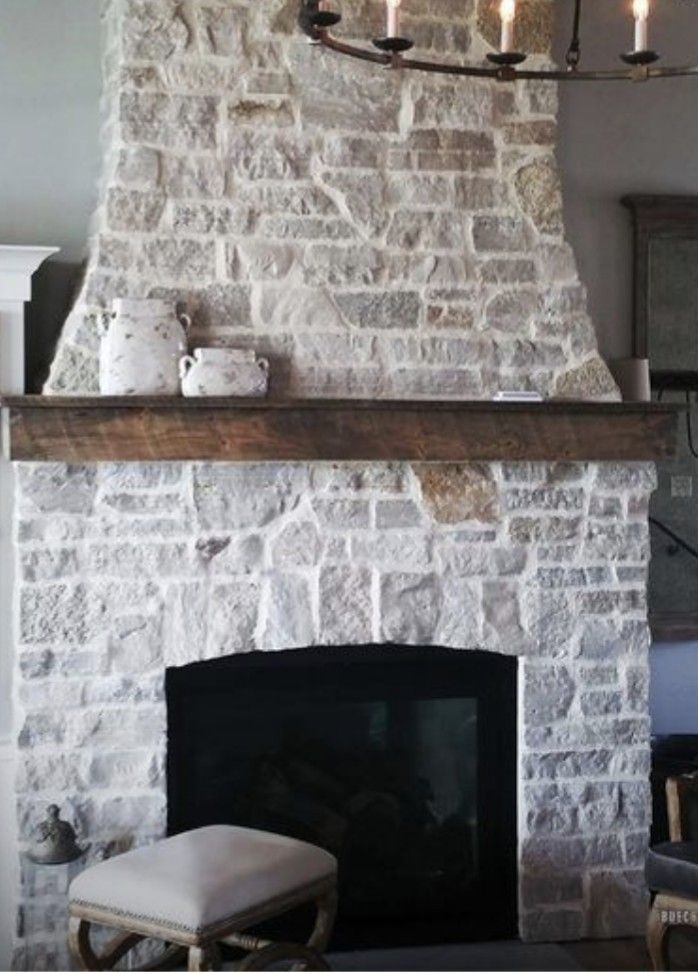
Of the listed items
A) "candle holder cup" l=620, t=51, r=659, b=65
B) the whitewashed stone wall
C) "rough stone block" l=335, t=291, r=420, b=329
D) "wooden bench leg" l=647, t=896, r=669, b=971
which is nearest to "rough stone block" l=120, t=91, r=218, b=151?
"rough stone block" l=335, t=291, r=420, b=329

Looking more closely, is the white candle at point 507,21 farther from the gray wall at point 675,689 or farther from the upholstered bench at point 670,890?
the gray wall at point 675,689

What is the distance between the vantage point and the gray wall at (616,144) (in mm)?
4707

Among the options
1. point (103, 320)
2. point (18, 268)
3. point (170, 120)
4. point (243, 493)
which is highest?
point (170, 120)

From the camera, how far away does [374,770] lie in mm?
4297

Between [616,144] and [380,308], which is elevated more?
[616,144]

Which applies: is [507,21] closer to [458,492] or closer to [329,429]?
[329,429]

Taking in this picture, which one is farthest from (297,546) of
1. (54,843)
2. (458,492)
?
(54,843)

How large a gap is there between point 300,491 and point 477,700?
35.7 inches

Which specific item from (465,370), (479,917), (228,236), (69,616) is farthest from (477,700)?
(228,236)

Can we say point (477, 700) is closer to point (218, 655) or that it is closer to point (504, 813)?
point (504, 813)

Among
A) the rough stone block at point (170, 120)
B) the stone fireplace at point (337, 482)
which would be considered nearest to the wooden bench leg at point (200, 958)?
the stone fireplace at point (337, 482)

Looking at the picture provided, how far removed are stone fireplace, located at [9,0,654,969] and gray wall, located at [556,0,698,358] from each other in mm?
476

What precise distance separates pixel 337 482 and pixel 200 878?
132 centimetres

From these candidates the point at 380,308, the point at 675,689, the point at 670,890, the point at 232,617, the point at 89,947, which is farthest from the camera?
the point at 675,689
